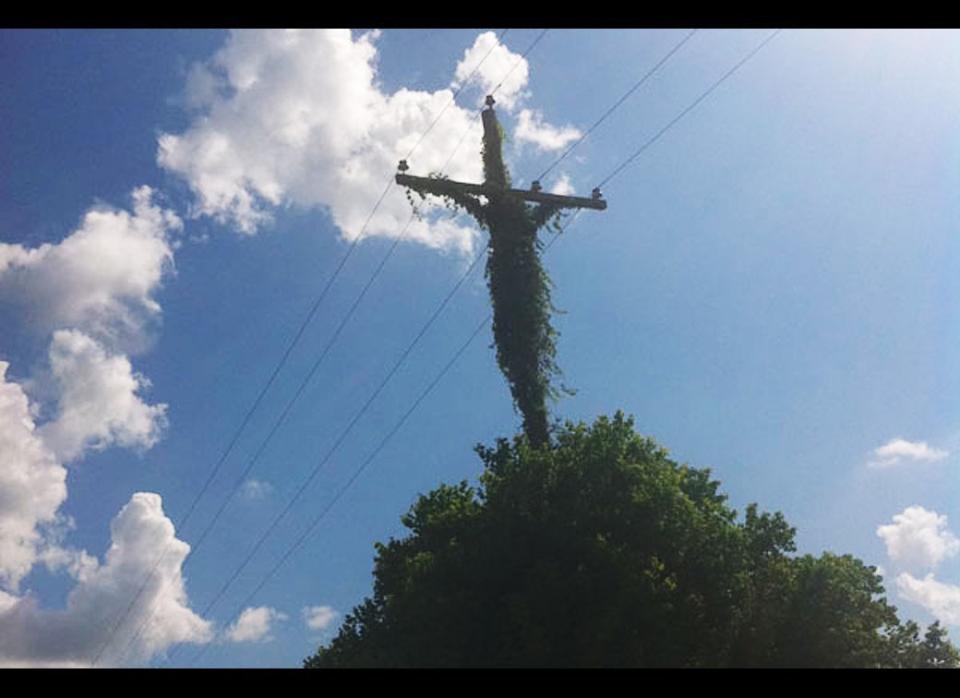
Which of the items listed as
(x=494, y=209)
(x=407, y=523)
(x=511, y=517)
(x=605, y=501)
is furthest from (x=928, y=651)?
(x=494, y=209)

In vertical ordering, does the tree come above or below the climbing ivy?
below

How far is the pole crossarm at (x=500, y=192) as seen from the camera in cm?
1966

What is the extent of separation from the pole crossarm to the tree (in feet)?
20.9

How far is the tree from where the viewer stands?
48.3 ft

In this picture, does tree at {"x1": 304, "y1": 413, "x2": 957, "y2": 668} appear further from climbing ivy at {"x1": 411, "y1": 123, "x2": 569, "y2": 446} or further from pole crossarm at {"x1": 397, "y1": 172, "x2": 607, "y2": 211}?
pole crossarm at {"x1": 397, "y1": 172, "x2": 607, "y2": 211}

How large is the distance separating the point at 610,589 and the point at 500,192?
428 inches

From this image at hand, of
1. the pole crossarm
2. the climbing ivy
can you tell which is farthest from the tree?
the pole crossarm

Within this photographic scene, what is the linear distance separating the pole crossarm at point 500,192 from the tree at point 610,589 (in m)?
6.38

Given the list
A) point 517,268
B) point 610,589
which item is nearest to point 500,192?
point 517,268

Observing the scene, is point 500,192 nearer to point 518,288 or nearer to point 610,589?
point 518,288

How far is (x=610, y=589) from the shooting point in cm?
1489
